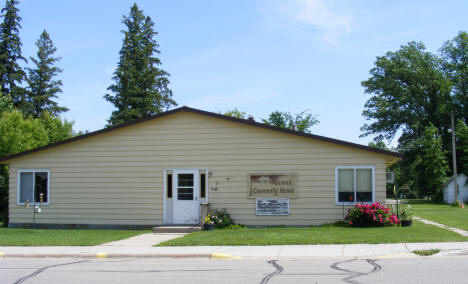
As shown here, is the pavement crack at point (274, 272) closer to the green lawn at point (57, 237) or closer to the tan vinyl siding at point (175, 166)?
the green lawn at point (57, 237)

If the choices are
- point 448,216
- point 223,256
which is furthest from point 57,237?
point 448,216

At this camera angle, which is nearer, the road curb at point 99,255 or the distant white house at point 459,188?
the road curb at point 99,255

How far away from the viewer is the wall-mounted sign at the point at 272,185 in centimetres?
1808

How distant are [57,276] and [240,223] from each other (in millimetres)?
9583

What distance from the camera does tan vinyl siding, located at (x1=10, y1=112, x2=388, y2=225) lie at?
706 inches

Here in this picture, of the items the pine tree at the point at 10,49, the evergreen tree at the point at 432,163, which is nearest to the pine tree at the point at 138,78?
the pine tree at the point at 10,49

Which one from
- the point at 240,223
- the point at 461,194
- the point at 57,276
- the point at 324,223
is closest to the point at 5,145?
the point at 240,223

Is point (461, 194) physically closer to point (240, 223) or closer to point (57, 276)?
point (240, 223)

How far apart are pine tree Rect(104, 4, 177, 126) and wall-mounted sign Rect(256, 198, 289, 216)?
28.7 meters

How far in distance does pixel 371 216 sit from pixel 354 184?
58.1 inches

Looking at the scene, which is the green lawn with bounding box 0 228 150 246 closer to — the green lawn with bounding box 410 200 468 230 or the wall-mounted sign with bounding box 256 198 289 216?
the wall-mounted sign with bounding box 256 198 289 216

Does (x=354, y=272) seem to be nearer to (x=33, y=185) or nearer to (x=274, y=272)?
(x=274, y=272)

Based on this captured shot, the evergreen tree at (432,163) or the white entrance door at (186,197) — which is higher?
the evergreen tree at (432,163)

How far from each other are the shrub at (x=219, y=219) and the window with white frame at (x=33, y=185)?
6.53 m
